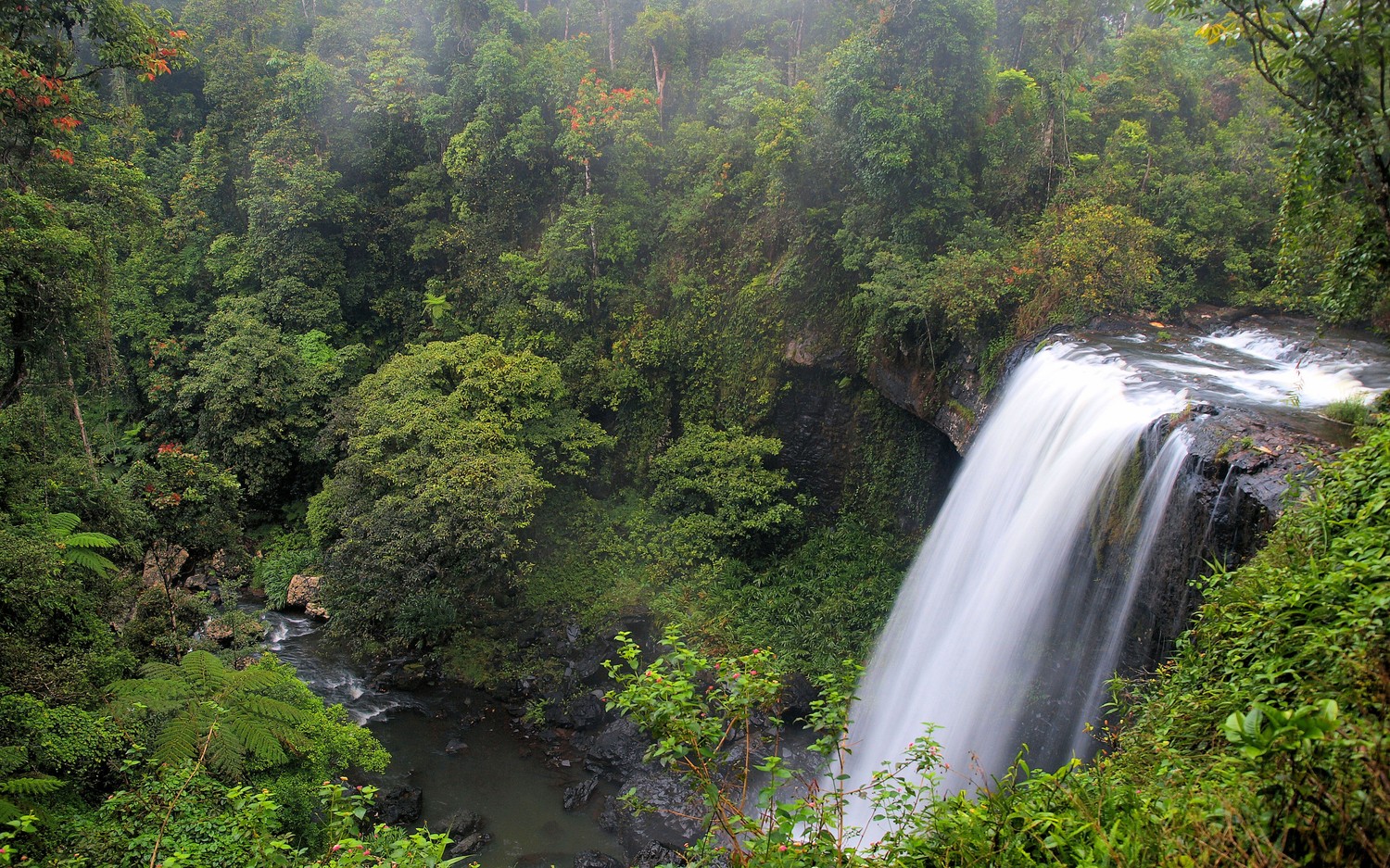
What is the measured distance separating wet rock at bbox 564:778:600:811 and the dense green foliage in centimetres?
268

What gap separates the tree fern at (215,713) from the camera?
6.20 metres

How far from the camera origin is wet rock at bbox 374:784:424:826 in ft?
33.7

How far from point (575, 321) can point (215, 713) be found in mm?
11911

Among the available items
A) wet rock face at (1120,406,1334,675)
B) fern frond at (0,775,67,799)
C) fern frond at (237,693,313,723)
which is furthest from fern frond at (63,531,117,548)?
wet rock face at (1120,406,1334,675)

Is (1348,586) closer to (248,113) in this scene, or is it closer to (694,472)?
(694,472)

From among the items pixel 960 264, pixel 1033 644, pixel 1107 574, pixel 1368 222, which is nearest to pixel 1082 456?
pixel 1107 574

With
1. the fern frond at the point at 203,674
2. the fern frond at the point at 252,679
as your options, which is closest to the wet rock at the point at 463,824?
the fern frond at the point at 252,679

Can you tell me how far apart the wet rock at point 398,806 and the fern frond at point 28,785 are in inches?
214

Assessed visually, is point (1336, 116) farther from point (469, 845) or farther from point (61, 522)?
point (61, 522)

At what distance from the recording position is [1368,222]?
5.33 metres

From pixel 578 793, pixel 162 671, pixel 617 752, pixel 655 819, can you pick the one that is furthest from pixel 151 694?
pixel 617 752

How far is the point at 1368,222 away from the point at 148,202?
14072mm

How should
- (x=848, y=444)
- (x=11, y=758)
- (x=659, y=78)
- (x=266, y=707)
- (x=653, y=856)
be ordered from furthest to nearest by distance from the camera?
(x=659, y=78) < (x=848, y=444) < (x=653, y=856) < (x=266, y=707) < (x=11, y=758)

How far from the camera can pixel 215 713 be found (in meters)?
6.50
